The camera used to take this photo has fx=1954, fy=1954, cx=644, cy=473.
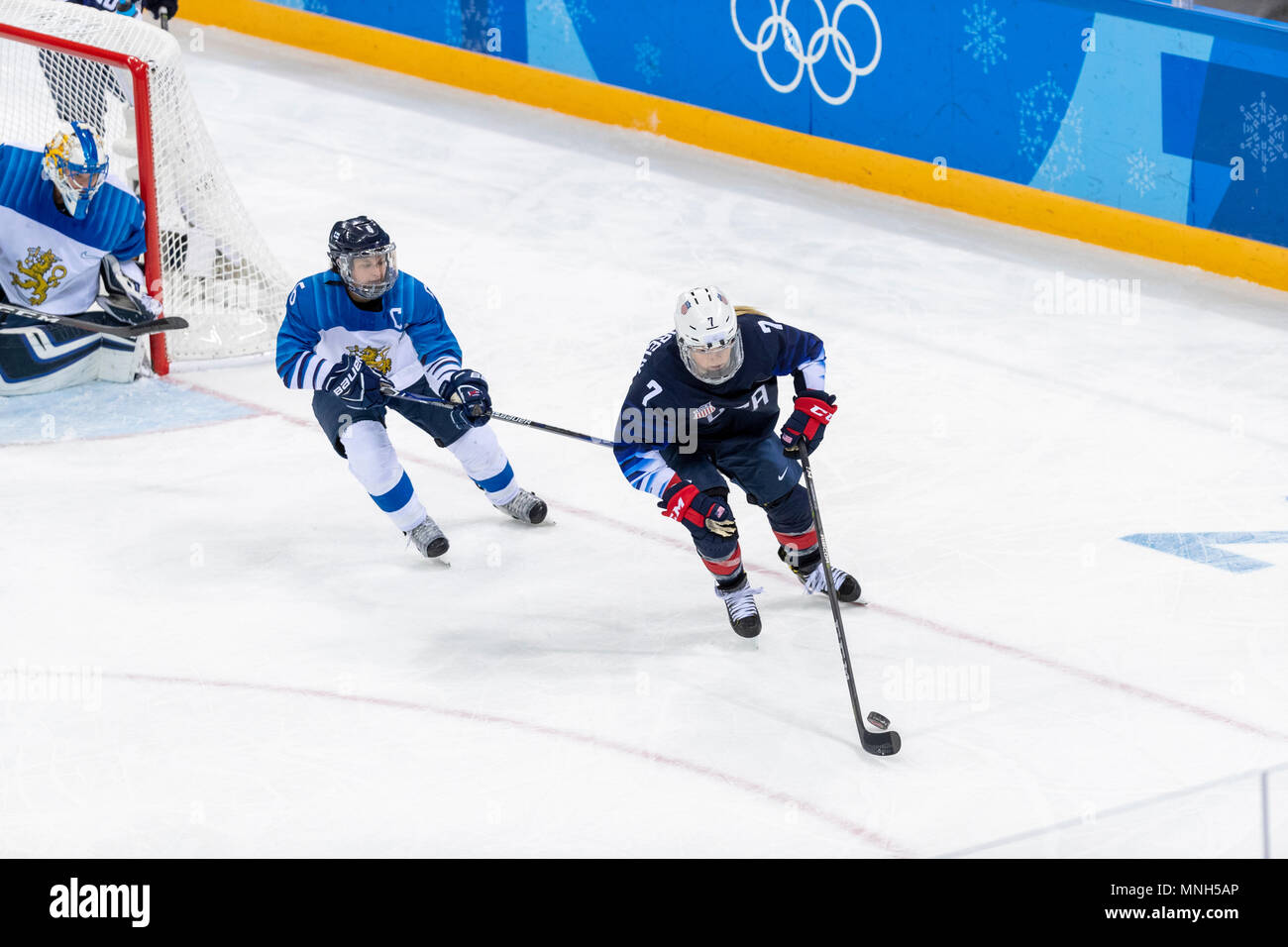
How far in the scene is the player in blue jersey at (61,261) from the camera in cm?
684

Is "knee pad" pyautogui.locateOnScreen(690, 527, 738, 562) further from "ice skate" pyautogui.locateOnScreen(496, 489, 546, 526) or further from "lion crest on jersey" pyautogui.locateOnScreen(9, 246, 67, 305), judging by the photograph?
"lion crest on jersey" pyautogui.locateOnScreen(9, 246, 67, 305)

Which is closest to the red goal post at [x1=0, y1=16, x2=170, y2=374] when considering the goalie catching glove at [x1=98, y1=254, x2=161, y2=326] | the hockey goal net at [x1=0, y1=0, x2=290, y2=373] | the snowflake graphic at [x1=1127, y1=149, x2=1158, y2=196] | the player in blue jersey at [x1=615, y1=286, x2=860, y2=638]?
the hockey goal net at [x1=0, y1=0, x2=290, y2=373]

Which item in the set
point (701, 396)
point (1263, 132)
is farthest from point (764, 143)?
point (701, 396)

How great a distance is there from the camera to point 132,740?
4734mm

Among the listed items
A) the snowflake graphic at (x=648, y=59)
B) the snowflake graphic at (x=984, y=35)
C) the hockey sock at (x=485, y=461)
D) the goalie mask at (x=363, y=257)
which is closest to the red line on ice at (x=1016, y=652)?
the hockey sock at (x=485, y=461)

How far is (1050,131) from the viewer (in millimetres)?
8438

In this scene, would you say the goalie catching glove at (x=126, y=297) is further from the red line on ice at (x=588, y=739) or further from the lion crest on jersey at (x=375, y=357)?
the red line on ice at (x=588, y=739)

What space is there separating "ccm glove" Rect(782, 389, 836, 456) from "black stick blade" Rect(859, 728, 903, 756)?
810 mm

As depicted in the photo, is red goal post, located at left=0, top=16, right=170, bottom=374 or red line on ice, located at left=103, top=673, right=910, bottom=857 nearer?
red line on ice, located at left=103, top=673, right=910, bottom=857

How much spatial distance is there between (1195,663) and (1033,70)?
4.03 metres

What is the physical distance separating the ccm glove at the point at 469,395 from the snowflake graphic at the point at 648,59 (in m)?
4.62

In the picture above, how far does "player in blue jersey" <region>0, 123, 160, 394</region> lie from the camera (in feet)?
22.4
